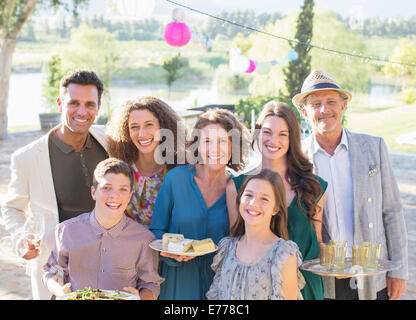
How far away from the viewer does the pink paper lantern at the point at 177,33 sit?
940 centimetres

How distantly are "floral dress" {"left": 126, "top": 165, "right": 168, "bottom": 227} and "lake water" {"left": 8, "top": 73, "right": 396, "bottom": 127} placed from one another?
2020 cm

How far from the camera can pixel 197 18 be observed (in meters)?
76.4

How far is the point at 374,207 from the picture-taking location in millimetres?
2715

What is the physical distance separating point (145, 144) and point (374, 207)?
4.35ft

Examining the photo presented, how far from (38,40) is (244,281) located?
176ft

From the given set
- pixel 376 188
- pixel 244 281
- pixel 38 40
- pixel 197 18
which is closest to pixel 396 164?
pixel 376 188

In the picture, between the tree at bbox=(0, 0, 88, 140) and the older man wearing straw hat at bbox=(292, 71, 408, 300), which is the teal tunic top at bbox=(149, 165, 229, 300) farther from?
the tree at bbox=(0, 0, 88, 140)

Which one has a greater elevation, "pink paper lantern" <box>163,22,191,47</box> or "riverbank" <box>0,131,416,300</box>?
"pink paper lantern" <box>163,22,191,47</box>

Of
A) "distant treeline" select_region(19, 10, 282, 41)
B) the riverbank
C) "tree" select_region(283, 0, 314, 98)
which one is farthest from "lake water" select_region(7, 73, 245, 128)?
"distant treeline" select_region(19, 10, 282, 41)

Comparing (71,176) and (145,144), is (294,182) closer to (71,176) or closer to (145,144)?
(145,144)

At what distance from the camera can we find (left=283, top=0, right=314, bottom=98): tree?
1702 centimetres

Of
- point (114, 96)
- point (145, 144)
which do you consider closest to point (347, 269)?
point (145, 144)

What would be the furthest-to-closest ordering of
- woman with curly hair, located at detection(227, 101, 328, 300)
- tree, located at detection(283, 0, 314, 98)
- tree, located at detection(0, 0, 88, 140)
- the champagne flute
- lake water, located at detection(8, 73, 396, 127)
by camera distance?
lake water, located at detection(8, 73, 396, 127), tree, located at detection(283, 0, 314, 98), tree, located at detection(0, 0, 88, 140), woman with curly hair, located at detection(227, 101, 328, 300), the champagne flute
